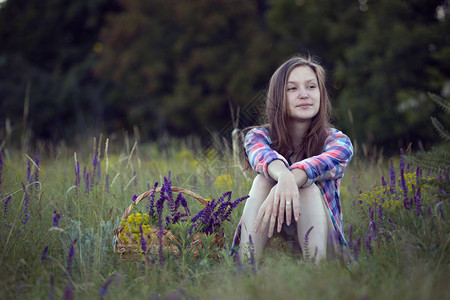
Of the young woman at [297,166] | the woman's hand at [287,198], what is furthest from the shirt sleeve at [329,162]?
the woman's hand at [287,198]

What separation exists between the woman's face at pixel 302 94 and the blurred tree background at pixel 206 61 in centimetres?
124

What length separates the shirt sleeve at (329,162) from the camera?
92.7 inches

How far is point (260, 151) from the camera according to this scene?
2.56 m

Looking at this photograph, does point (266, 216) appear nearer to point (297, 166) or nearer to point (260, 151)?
point (297, 166)

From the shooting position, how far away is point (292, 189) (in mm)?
2260

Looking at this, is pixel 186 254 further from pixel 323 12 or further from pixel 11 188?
pixel 323 12

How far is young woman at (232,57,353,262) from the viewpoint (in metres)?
2.27

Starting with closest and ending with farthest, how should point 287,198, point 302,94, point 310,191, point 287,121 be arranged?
point 287,198 < point 310,191 < point 302,94 < point 287,121

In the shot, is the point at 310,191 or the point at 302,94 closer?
the point at 310,191

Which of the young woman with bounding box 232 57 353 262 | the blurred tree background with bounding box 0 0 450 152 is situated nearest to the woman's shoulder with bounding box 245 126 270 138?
the young woman with bounding box 232 57 353 262

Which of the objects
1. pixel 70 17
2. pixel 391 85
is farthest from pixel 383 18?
pixel 70 17

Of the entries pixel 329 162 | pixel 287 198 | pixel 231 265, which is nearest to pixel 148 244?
pixel 231 265

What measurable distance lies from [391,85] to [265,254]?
7811 millimetres

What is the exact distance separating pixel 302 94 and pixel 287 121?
202 mm
